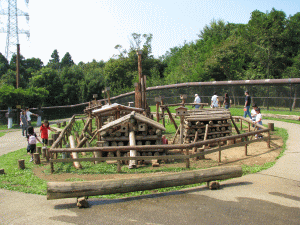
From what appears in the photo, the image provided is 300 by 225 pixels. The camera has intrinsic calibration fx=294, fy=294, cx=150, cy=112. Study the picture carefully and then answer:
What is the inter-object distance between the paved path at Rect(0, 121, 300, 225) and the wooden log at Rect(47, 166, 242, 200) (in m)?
0.27


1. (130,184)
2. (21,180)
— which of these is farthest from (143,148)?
(21,180)

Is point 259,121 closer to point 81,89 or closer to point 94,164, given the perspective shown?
point 94,164

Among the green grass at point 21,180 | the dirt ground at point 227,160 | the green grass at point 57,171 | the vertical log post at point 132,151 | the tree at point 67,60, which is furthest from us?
the tree at point 67,60

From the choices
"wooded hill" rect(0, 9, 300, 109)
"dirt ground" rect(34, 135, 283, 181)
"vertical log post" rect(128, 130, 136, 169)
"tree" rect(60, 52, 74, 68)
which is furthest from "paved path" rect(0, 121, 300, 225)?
"tree" rect(60, 52, 74, 68)

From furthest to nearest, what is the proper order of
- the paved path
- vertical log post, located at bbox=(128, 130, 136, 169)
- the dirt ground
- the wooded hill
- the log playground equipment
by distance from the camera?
the wooded hill → vertical log post, located at bbox=(128, 130, 136, 169) → the dirt ground → the log playground equipment → the paved path

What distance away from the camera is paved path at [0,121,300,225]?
5730 mm

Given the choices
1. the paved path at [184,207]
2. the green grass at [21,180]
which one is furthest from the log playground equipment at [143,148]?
the green grass at [21,180]

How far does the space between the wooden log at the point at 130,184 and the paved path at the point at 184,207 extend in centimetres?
27

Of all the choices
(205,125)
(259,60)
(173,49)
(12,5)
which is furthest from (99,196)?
(173,49)

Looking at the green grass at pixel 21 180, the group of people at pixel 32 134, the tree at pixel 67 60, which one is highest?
the tree at pixel 67 60

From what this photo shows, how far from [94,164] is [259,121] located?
749cm

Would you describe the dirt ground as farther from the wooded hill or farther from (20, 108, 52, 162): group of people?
the wooded hill

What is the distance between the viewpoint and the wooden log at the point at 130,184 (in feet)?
20.9

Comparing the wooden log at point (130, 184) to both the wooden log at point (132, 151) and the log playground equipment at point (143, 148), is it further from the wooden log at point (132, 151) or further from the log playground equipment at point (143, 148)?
the wooden log at point (132, 151)
